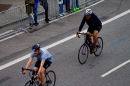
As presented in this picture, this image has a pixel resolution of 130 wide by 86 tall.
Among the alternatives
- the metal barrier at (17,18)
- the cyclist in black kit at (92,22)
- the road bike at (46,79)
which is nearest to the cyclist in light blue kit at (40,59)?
the road bike at (46,79)

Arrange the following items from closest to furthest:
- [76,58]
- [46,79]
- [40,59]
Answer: [40,59] < [46,79] < [76,58]

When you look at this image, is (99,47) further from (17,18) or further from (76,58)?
(17,18)

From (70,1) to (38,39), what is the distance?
4.91 metres

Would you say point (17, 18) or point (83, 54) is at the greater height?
point (83, 54)

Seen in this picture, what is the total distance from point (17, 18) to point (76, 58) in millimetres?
4897

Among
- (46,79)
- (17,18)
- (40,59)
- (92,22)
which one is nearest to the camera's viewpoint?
(40,59)

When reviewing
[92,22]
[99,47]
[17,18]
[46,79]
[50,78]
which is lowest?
[17,18]

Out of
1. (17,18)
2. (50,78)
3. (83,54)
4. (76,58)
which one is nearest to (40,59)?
(50,78)

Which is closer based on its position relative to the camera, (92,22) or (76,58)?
(92,22)

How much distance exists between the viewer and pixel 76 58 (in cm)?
1377

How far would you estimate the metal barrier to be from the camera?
1672cm

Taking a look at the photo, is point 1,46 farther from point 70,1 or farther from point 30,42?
point 70,1

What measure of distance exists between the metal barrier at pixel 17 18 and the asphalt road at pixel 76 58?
0.72 metres

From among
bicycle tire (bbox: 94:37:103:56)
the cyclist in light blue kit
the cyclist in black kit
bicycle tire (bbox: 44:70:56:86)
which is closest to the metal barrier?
bicycle tire (bbox: 94:37:103:56)
